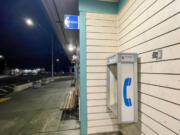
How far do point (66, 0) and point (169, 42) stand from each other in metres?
2.29

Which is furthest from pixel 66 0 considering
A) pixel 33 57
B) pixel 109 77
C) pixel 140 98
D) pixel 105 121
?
pixel 33 57

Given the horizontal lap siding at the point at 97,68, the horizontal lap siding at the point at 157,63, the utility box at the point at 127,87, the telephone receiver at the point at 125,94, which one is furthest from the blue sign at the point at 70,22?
the telephone receiver at the point at 125,94

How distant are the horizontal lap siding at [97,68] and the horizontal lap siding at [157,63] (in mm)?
499

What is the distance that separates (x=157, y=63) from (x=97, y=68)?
1.04m

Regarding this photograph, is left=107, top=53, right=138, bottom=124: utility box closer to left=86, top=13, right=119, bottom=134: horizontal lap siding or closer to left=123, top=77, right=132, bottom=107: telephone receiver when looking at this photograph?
left=123, top=77, right=132, bottom=107: telephone receiver

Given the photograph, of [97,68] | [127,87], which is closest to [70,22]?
[97,68]

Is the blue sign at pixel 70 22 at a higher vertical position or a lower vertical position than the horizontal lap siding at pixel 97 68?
higher

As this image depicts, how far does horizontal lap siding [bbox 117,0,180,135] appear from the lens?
2.66ft

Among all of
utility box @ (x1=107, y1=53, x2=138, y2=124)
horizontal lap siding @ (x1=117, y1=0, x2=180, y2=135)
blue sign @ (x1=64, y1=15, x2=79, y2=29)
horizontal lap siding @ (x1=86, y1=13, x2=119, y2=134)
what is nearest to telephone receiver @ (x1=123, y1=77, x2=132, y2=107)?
utility box @ (x1=107, y1=53, x2=138, y2=124)

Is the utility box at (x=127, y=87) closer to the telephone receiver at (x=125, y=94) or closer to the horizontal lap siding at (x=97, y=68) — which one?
the telephone receiver at (x=125, y=94)

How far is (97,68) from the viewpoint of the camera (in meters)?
1.80

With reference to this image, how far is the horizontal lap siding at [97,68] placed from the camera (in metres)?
1.78

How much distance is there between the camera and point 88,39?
178 centimetres

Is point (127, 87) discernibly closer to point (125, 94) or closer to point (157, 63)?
point (125, 94)
